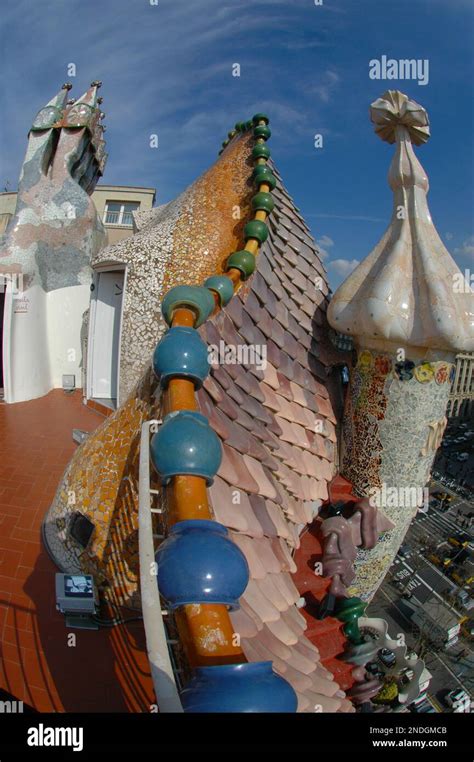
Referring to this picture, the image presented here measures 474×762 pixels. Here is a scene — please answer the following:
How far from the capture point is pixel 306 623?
3135 mm

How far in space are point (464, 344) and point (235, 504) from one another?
206cm

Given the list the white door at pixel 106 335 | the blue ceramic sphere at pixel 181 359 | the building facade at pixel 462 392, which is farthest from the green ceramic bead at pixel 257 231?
the building facade at pixel 462 392

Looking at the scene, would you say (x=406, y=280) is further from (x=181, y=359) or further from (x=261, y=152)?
(x=261, y=152)

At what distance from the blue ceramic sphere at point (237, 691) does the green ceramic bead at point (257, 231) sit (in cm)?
306

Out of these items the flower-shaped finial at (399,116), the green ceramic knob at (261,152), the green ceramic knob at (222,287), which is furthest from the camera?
the green ceramic knob at (261,152)

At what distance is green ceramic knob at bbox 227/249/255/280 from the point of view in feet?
11.1

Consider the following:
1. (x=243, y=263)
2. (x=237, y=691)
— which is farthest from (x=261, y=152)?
(x=237, y=691)

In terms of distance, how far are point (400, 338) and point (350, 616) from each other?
1926 mm

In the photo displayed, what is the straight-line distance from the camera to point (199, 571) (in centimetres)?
145

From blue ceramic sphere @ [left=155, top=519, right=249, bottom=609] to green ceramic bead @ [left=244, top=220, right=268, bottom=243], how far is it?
2697 mm

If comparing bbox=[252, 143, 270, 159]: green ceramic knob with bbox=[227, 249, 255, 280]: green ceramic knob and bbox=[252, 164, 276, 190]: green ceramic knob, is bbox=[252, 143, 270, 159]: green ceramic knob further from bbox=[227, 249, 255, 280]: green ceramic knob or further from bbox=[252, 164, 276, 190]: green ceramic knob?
bbox=[227, 249, 255, 280]: green ceramic knob

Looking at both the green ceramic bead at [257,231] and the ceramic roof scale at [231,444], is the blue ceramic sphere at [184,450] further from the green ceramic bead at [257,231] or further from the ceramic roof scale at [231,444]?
the green ceramic bead at [257,231]

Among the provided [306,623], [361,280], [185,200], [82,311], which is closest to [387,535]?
[306,623]

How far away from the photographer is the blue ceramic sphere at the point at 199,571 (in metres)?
1.44
